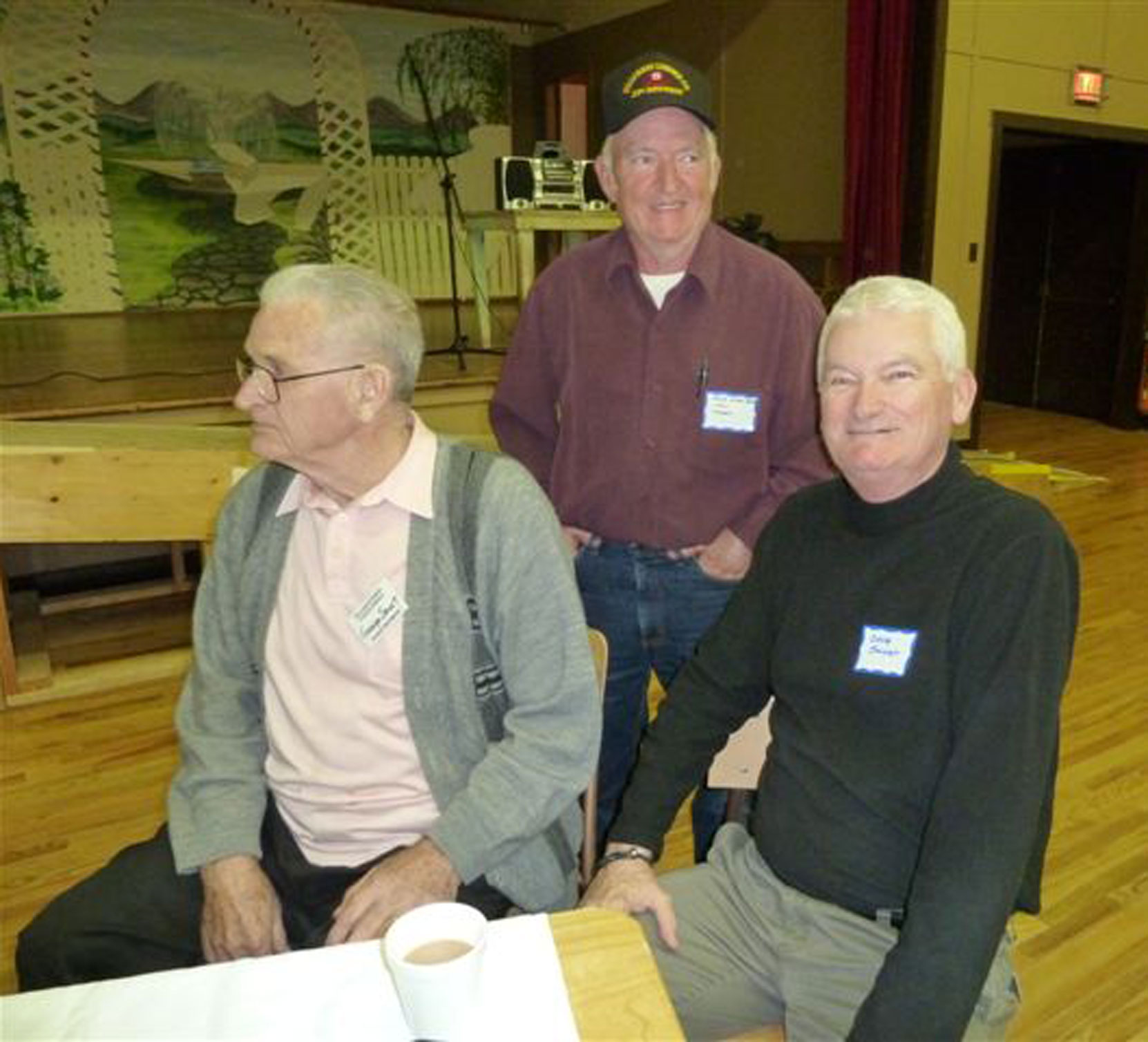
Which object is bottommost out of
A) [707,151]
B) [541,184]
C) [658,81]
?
[707,151]

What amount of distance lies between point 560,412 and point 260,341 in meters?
0.72

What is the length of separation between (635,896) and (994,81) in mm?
6414

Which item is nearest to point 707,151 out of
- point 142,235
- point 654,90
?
point 654,90

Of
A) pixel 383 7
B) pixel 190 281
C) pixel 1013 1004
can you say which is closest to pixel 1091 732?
pixel 1013 1004

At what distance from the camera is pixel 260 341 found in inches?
50.9

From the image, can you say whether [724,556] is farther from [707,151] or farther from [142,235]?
[142,235]

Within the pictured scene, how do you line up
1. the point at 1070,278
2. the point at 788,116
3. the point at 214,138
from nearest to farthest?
the point at 788,116 → the point at 1070,278 → the point at 214,138

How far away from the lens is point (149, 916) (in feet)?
4.42

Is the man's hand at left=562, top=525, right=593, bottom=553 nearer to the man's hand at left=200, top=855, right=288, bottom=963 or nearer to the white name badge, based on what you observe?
the white name badge

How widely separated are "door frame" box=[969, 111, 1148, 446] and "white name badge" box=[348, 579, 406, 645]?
5949mm

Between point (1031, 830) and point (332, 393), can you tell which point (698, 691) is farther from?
point (332, 393)

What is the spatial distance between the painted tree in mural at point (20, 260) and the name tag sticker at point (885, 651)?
8371mm

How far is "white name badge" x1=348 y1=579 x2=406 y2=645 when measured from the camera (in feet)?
4.27

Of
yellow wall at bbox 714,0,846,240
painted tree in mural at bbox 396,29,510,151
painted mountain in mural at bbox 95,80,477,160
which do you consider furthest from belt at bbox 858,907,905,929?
painted tree in mural at bbox 396,29,510,151
